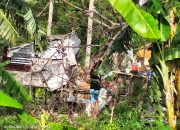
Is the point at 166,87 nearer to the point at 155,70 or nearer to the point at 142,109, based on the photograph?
the point at 155,70

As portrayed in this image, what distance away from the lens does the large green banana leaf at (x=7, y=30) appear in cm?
845

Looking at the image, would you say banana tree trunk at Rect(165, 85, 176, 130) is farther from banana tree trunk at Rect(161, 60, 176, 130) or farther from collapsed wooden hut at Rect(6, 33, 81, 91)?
collapsed wooden hut at Rect(6, 33, 81, 91)

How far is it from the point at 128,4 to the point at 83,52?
10800mm

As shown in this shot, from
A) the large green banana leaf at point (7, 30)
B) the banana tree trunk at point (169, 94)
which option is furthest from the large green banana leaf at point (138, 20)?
the large green banana leaf at point (7, 30)

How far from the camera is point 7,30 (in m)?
8.47

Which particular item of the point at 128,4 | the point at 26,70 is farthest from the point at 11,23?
the point at 26,70

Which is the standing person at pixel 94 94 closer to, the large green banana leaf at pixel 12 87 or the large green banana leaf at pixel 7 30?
the large green banana leaf at pixel 12 87

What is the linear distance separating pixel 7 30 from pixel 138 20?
294cm

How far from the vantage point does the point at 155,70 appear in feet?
29.5

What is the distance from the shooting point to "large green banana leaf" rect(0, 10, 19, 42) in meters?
8.45

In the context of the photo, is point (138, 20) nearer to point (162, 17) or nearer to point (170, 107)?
point (162, 17)

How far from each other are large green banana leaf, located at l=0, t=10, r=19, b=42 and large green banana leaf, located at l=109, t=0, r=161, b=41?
248 cm

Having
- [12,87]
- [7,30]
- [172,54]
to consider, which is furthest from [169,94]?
[7,30]

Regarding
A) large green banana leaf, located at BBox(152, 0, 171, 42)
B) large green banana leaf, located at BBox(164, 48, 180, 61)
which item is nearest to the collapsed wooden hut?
large green banana leaf, located at BBox(164, 48, 180, 61)
